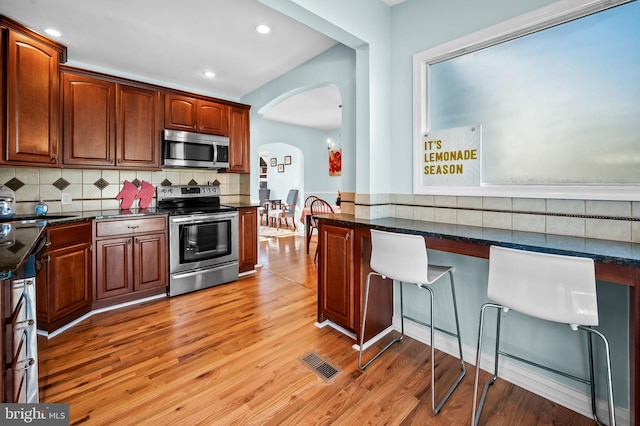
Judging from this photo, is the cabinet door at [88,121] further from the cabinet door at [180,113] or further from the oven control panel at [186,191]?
the oven control panel at [186,191]

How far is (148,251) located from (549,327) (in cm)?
334

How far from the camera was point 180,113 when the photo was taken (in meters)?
3.49

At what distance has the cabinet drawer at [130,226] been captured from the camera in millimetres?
2729

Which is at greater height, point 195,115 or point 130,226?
point 195,115

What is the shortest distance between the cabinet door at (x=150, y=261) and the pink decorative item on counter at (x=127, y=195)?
0.69m

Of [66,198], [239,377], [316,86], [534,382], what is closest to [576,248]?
[534,382]

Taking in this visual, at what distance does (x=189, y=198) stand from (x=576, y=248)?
3.77 meters

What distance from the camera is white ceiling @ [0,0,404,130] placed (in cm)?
219

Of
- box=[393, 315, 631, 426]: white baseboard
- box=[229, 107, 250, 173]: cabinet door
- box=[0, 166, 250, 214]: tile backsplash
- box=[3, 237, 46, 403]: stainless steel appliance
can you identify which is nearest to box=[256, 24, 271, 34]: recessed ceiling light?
box=[229, 107, 250, 173]: cabinet door

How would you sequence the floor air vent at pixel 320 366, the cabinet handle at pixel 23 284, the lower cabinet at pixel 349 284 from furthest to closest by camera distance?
the lower cabinet at pixel 349 284 → the floor air vent at pixel 320 366 → the cabinet handle at pixel 23 284

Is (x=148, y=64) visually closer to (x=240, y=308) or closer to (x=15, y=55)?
(x=15, y=55)

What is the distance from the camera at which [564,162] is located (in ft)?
5.40

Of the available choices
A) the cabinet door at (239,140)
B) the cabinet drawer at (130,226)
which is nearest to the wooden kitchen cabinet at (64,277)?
the cabinet drawer at (130,226)

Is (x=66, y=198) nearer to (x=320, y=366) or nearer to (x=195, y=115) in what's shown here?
(x=195, y=115)
